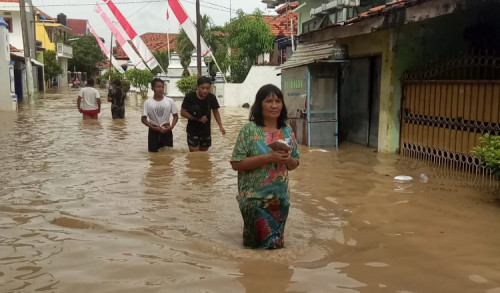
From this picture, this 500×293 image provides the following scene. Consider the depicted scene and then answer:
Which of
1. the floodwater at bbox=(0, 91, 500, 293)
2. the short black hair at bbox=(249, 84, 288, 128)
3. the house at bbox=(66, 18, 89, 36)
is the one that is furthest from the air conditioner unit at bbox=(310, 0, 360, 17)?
the house at bbox=(66, 18, 89, 36)

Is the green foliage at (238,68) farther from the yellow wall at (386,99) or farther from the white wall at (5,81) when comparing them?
the yellow wall at (386,99)

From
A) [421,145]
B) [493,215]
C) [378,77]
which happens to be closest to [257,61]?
[378,77]

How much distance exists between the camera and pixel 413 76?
8.99 meters

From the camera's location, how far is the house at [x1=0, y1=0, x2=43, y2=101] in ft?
102

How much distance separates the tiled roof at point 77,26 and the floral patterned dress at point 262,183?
83130 millimetres

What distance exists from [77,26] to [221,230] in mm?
84144

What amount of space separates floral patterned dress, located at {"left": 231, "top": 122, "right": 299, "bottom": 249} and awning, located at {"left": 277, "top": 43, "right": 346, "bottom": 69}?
22.0ft

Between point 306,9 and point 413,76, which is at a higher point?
point 306,9

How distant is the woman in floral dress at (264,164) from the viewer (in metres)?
3.73

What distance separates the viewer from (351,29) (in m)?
9.48

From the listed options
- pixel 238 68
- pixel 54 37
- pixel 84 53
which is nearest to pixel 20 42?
Answer: pixel 238 68

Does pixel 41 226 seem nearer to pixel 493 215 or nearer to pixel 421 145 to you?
pixel 493 215

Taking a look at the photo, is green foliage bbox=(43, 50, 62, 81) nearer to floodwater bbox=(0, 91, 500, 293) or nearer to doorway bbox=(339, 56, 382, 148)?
doorway bbox=(339, 56, 382, 148)

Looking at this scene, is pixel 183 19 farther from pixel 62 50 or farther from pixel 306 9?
pixel 62 50
